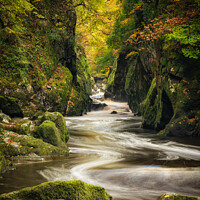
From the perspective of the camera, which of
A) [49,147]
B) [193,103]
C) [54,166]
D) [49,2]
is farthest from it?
[49,2]

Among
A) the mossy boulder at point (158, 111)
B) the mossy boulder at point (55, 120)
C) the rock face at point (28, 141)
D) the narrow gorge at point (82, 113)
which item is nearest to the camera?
the narrow gorge at point (82, 113)

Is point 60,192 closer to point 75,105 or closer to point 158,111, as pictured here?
point 158,111

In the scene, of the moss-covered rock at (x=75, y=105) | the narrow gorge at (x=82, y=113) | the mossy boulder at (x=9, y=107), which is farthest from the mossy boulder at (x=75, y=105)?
the mossy boulder at (x=9, y=107)

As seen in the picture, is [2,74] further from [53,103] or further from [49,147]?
[49,147]

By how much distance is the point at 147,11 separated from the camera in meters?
13.7

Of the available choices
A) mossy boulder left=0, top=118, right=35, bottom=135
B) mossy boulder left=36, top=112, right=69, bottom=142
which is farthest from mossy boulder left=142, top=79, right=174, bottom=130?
mossy boulder left=0, top=118, right=35, bottom=135

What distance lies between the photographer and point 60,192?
250cm

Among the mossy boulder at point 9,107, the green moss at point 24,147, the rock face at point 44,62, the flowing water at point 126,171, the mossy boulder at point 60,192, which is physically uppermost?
the rock face at point 44,62

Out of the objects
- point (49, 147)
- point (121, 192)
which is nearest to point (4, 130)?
point (49, 147)

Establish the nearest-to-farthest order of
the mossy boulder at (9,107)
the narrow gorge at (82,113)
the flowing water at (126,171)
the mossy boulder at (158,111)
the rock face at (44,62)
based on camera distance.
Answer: the flowing water at (126,171) → the narrow gorge at (82,113) → the mossy boulder at (9,107) → the mossy boulder at (158,111) → the rock face at (44,62)

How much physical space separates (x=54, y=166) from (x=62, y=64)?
14.0m

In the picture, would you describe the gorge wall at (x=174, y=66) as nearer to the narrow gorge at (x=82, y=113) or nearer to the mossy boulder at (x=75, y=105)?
the narrow gorge at (x=82, y=113)

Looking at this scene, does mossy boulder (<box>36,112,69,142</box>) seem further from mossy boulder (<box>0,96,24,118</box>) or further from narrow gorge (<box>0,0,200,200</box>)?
mossy boulder (<box>0,96,24,118</box>)

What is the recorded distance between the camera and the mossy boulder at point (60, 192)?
2.34 m
